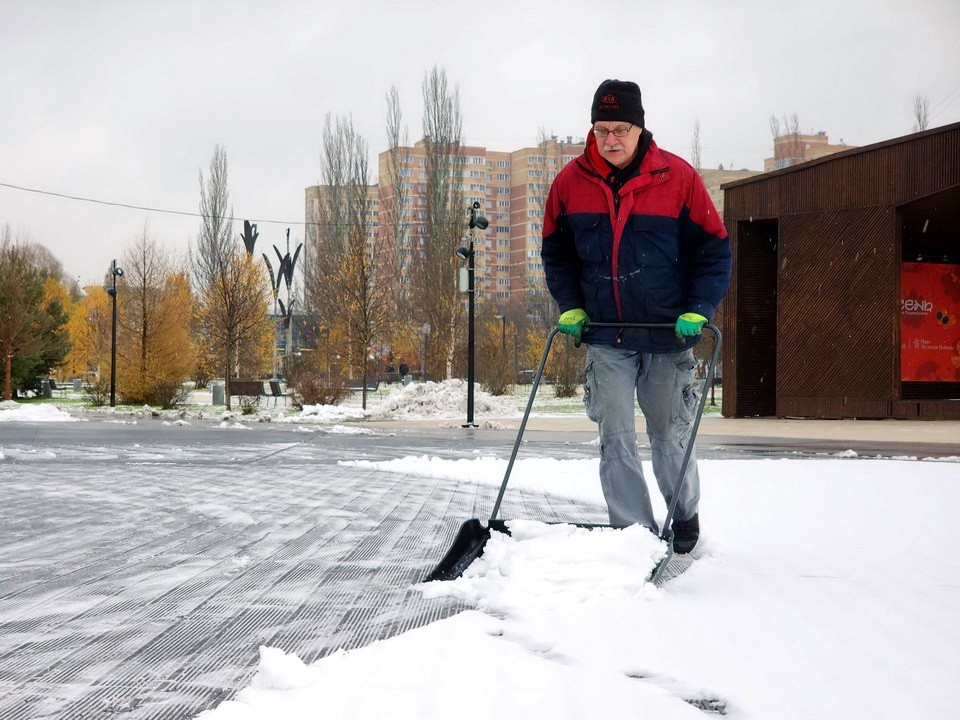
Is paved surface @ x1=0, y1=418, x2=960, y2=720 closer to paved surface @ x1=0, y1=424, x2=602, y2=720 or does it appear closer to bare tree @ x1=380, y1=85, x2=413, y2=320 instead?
paved surface @ x1=0, y1=424, x2=602, y2=720

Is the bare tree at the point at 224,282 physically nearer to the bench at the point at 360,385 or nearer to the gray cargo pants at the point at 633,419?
the bench at the point at 360,385

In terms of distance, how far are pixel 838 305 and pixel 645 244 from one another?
1678 cm

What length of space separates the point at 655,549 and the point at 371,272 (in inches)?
1062

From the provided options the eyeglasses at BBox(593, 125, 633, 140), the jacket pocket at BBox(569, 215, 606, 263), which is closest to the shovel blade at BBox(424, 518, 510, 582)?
the jacket pocket at BBox(569, 215, 606, 263)

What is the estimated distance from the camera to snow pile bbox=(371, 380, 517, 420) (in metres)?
20.8

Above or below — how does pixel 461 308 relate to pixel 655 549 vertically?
above

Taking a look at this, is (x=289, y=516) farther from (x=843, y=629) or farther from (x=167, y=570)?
(x=843, y=629)

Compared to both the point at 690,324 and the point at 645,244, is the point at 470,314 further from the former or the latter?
the point at 690,324

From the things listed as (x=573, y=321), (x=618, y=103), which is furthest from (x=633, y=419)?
(x=618, y=103)

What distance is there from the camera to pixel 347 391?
80.9ft

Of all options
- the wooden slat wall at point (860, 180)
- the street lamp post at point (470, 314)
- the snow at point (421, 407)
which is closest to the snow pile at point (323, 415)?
the snow at point (421, 407)

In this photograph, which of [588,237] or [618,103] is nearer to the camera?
[618,103]

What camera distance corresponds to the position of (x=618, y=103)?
399 centimetres

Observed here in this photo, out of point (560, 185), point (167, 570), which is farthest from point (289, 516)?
point (560, 185)
